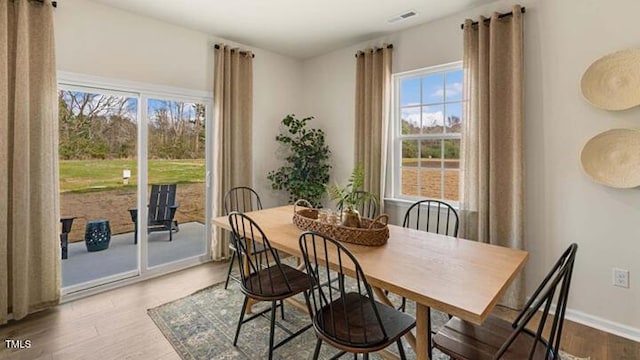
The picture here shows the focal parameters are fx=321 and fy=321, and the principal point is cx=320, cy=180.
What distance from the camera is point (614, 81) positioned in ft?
7.47

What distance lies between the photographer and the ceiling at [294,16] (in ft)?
9.55

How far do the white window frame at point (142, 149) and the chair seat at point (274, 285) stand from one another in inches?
68.5

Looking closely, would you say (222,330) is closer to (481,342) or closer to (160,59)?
(481,342)

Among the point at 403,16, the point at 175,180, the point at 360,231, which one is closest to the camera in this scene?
the point at 360,231

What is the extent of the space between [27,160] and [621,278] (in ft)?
14.9

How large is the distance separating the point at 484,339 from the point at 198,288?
2545 mm

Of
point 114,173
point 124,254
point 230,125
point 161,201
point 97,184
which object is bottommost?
point 124,254

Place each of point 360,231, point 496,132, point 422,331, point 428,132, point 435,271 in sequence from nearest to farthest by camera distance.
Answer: point 422,331
point 435,271
point 360,231
point 496,132
point 428,132

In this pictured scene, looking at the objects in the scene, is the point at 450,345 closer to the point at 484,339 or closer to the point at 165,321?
the point at 484,339

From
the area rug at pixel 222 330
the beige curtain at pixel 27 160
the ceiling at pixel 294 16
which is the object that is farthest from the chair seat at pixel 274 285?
the ceiling at pixel 294 16

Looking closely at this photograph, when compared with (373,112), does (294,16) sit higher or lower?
higher

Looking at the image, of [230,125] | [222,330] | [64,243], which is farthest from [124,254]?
→ [230,125]

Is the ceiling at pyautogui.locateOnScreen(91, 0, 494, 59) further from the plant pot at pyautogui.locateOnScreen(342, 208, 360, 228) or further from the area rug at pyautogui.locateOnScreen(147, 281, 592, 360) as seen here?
the area rug at pyautogui.locateOnScreen(147, 281, 592, 360)

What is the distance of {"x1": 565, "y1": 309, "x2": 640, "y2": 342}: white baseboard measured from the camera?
2.30 metres
